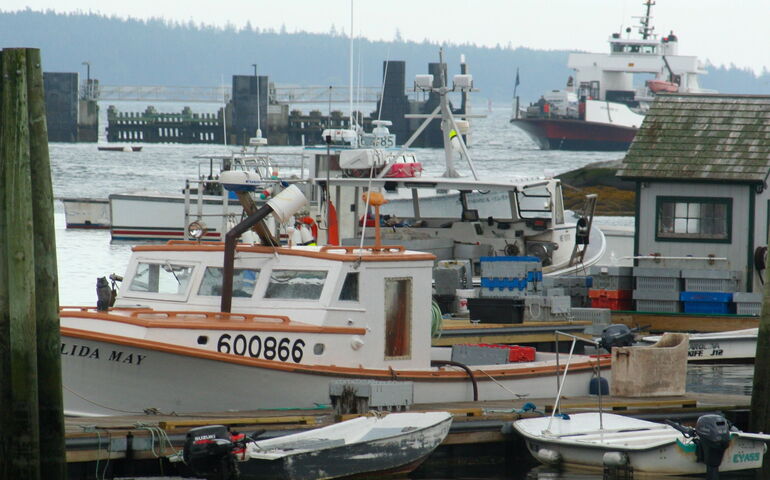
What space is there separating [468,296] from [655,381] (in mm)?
5629

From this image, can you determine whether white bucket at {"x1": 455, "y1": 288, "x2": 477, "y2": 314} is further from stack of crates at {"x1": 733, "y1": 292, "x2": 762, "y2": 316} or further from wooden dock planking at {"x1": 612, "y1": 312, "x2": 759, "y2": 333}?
stack of crates at {"x1": 733, "y1": 292, "x2": 762, "y2": 316}

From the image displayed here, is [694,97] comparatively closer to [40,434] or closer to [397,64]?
[40,434]

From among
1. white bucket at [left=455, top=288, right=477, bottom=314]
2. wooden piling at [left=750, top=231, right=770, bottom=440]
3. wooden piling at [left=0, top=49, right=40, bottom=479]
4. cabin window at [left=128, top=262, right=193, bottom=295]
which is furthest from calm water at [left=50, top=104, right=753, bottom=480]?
wooden piling at [left=0, top=49, right=40, bottom=479]

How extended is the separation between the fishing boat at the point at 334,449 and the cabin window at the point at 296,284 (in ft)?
5.37

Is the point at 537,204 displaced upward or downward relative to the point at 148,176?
downward

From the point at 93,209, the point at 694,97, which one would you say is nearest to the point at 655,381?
the point at 694,97

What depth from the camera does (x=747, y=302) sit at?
67.7 ft

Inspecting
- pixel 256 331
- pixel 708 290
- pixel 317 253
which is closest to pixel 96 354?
pixel 256 331

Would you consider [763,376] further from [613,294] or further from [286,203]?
[613,294]

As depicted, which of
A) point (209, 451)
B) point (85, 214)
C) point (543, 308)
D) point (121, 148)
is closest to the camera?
point (209, 451)

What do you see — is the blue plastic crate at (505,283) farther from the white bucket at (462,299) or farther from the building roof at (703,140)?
the building roof at (703,140)

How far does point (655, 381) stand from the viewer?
1548 cm

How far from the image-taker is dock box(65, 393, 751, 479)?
11.9 metres

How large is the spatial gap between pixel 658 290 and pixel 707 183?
1.93 m
